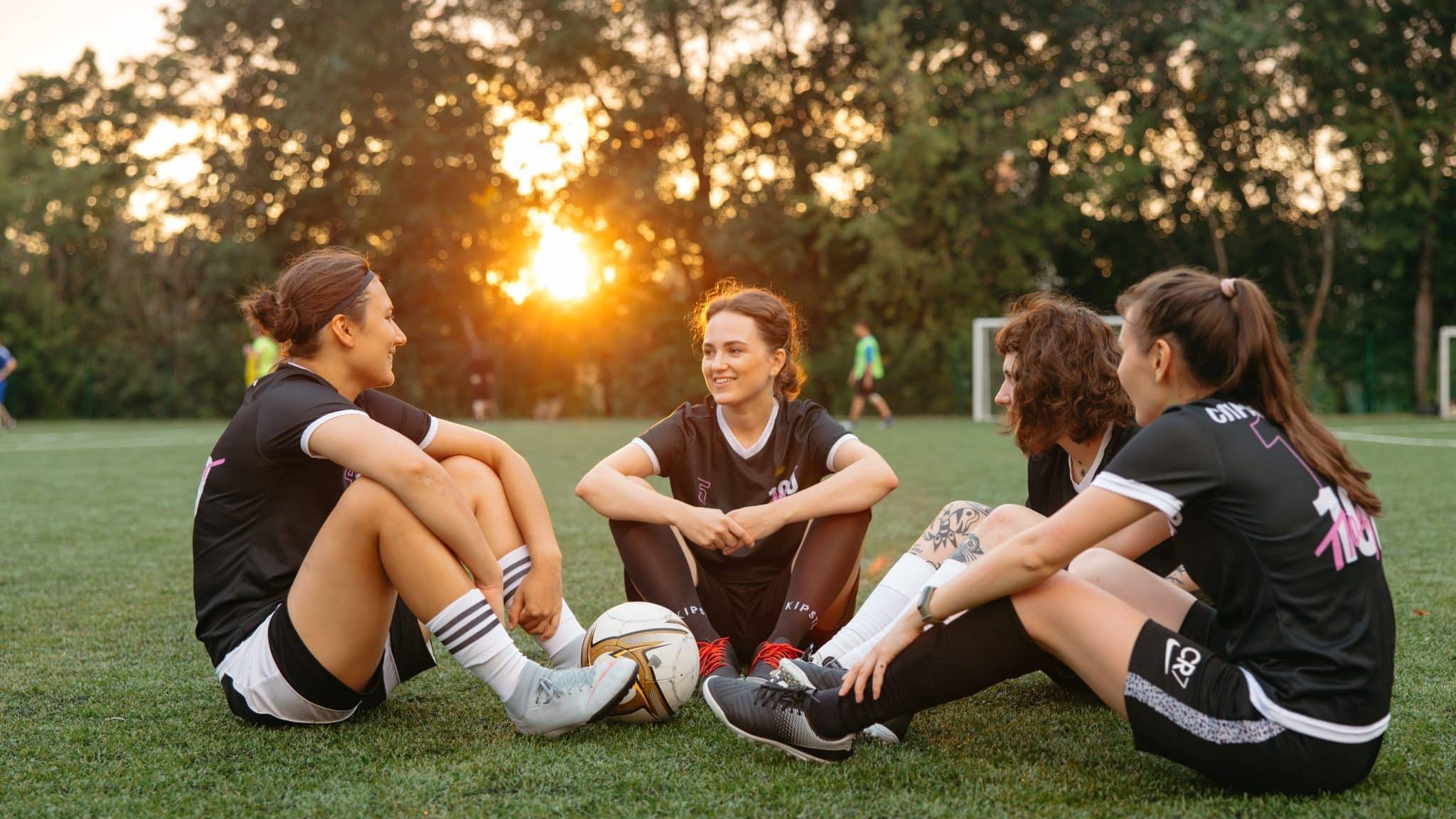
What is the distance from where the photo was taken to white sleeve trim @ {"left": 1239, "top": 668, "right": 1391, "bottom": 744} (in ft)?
7.75

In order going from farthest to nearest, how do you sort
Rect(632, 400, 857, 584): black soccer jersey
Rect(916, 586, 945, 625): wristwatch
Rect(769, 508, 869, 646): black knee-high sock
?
Rect(632, 400, 857, 584): black soccer jersey
Rect(769, 508, 869, 646): black knee-high sock
Rect(916, 586, 945, 625): wristwatch

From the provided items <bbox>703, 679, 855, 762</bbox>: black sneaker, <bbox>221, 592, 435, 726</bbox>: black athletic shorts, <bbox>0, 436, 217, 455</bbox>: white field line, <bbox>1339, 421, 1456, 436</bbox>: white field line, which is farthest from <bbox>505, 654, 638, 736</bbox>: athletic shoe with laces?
<bbox>1339, 421, 1456, 436</bbox>: white field line

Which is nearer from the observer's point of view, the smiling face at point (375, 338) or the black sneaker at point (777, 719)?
the black sneaker at point (777, 719)

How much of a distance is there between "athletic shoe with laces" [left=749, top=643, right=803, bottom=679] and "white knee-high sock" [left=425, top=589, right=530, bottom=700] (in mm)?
715

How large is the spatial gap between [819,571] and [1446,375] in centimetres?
2567

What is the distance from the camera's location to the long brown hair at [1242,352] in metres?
2.40

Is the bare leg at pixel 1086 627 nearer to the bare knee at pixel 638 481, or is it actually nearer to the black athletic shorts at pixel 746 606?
the black athletic shorts at pixel 746 606

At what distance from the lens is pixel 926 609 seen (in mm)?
2576

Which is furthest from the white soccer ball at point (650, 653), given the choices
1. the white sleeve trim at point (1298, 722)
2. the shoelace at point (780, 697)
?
the white sleeve trim at point (1298, 722)

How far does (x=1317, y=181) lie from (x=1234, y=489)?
28.6 m

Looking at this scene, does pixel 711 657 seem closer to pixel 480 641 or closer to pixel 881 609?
pixel 881 609

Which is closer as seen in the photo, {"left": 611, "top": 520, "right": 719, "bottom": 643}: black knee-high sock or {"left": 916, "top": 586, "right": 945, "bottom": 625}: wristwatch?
{"left": 916, "top": 586, "right": 945, "bottom": 625}: wristwatch

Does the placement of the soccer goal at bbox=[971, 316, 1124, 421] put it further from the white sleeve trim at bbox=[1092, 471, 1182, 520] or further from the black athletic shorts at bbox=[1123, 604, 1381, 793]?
the white sleeve trim at bbox=[1092, 471, 1182, 520]

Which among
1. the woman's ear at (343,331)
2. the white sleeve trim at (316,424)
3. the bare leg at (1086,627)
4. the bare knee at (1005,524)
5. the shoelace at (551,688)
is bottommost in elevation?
the shoelace at (551,688)
